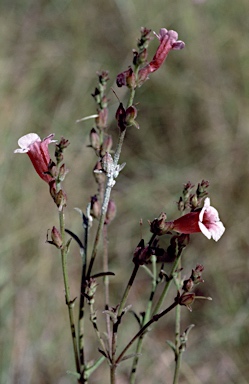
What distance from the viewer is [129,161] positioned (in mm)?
5176

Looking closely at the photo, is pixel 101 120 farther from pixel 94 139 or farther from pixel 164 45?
pixel 164 45

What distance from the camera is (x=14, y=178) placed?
15.3 ft

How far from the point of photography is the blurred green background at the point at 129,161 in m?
3.79

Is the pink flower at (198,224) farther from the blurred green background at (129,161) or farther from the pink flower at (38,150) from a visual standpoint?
the blurred green background at (129,161)

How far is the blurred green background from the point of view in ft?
12.4

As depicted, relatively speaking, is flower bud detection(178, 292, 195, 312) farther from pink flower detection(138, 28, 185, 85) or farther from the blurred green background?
the blurred green background

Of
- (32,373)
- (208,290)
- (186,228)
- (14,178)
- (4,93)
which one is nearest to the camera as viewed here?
(186,228)

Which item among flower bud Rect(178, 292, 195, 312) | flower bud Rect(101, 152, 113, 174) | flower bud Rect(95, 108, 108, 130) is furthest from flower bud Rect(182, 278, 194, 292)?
flower bud Rect(95, 108, 108, 130)

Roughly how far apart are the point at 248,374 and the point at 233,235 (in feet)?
3.80

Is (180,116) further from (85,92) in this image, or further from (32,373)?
(32,373)

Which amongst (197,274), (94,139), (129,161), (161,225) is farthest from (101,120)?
(129,161)

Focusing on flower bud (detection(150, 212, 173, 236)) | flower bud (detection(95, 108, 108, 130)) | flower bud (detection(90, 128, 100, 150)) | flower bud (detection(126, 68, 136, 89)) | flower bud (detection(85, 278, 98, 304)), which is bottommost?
flower bud (detection(85, 278, 98, 304))

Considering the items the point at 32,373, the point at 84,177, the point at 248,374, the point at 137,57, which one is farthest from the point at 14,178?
the point at 137,57

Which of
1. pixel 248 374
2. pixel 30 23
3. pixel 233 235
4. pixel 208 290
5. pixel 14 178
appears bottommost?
pixel 248 374
